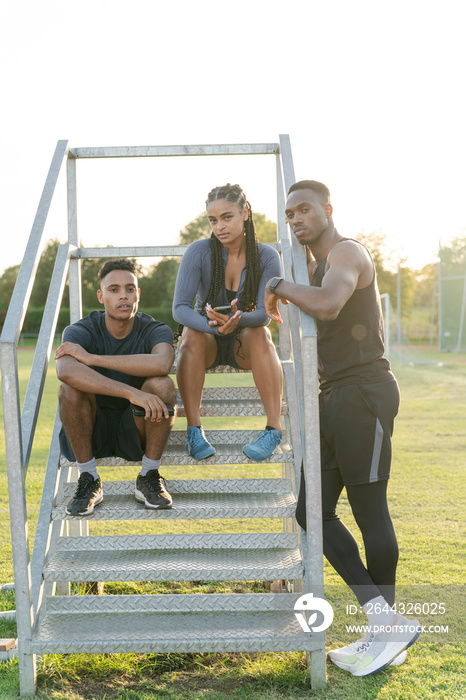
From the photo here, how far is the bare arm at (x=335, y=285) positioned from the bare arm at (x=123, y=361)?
72 centimetres

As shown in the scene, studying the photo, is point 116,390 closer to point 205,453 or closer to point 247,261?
point 205,453

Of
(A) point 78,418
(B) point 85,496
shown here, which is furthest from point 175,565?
(A) point 78,418

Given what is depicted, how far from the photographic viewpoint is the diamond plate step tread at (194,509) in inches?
123

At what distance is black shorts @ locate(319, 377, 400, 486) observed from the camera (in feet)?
9.36

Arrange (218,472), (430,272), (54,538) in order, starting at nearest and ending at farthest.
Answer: (54,538)
(218,472)
(430,272)

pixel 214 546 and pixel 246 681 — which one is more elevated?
pixel 214 546

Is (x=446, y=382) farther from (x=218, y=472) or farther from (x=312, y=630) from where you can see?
(x=312, y=630)

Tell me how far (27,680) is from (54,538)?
0.65 meters

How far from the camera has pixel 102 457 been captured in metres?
3.35

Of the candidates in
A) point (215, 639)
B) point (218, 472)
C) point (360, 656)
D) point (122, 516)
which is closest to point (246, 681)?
point (215, 639)

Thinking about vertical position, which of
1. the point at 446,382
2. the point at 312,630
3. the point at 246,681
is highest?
the point at 312,630

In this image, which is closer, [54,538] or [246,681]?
[246,681]

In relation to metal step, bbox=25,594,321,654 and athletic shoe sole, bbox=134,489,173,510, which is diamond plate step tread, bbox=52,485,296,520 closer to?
athletic shoe sole, bbox=134,489,173,510

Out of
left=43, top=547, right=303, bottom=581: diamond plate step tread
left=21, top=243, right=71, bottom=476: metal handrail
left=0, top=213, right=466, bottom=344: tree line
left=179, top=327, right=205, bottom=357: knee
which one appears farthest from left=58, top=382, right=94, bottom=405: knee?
left=0, top=213, right=466, bottom=344: tree line
